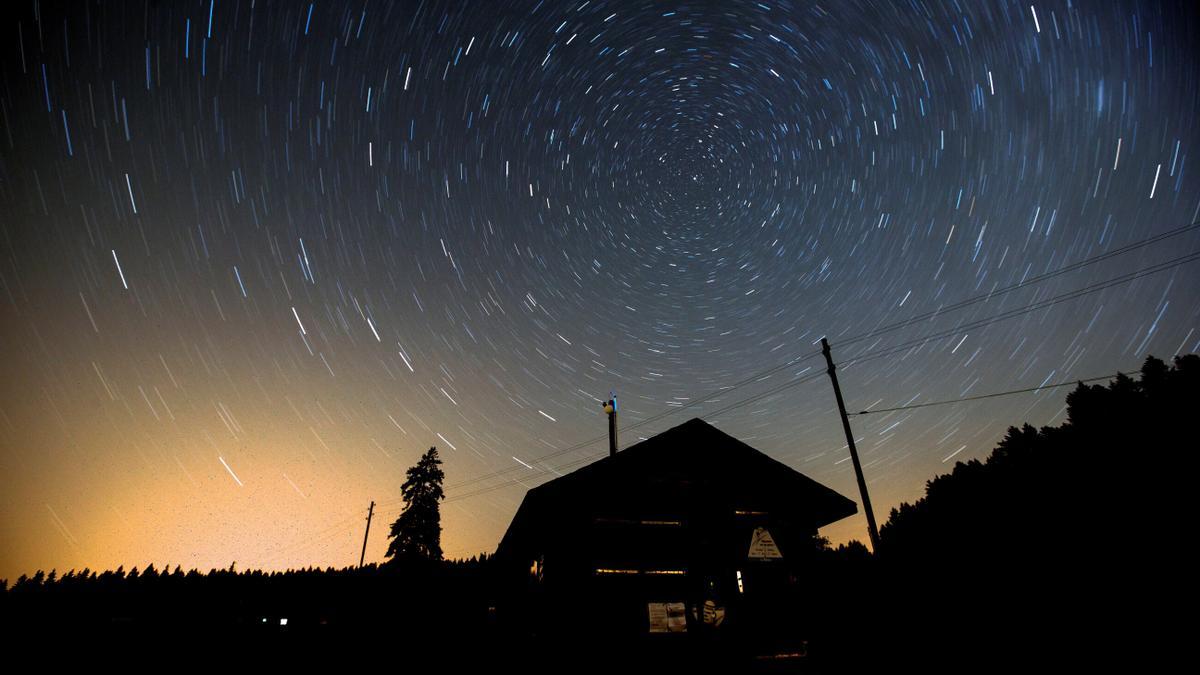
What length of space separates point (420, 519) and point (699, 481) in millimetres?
29284

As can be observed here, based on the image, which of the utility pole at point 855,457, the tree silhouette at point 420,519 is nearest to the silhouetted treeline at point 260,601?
the tree silhouette at point 420,519

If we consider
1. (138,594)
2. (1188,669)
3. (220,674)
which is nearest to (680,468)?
(1188,669)

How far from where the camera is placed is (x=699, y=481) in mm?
11625

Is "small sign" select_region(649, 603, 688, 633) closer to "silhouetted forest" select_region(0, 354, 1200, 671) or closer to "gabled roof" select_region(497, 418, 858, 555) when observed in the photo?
"gabled roof" select_region(497, 418, 858, 555)

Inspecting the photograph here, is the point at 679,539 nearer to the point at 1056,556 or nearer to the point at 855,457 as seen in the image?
the point at 855,457

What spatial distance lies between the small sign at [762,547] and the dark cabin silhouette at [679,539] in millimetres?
24

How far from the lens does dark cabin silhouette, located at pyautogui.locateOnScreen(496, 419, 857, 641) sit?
32.8 ft

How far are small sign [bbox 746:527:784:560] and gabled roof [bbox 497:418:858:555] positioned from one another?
67 cm

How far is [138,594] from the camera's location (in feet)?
66.5

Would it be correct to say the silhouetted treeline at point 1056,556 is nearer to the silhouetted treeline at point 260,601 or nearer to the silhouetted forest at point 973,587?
the silhouetted forest at point 973,587

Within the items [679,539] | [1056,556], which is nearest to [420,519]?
[679,539]

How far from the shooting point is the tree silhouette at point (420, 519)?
32.8 metres

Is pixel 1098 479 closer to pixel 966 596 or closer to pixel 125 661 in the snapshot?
pixel 966 596

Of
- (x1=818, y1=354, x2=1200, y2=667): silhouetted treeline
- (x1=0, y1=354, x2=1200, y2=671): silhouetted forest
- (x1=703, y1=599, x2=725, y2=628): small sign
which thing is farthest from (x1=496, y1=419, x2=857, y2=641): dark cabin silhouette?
(x1=818, y1=354, x2=1200, y2=667): silhouetted treeline
